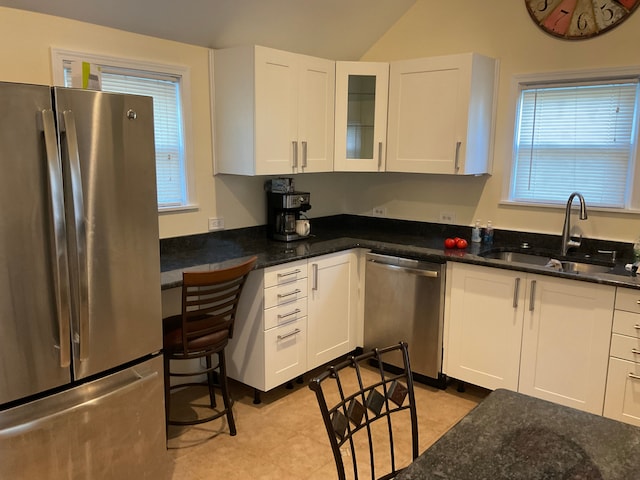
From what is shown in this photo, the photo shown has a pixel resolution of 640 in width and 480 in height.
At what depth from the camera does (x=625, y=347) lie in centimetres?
269

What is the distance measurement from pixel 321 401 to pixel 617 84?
117 inches

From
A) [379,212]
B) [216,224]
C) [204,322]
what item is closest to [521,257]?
[379,212]

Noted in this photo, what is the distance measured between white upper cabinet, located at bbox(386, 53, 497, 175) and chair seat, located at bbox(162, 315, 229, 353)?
5.98 ft

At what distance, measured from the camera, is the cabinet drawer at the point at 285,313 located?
10.0ft

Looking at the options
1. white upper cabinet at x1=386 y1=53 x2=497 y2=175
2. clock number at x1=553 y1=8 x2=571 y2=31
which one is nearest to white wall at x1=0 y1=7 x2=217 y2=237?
white upper cabinet at x1=386 y1=53 x2=497 y2=175

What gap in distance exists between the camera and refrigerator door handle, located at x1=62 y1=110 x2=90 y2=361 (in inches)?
70.9

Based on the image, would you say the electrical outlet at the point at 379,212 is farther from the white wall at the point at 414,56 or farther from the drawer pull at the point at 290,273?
the drawer pull at the point at 290,273

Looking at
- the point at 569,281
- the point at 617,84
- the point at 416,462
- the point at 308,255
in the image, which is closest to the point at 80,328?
the point at 416,462

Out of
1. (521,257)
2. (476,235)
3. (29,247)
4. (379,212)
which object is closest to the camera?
(29,247)

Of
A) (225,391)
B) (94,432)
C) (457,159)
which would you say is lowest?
(225,391)

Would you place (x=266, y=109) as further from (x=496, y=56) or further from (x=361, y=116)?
(x=496, y=56)

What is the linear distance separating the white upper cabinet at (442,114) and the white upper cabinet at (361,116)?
7 cm

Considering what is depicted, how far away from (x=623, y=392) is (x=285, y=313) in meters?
1.89

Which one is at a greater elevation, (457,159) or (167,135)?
(167,135)
